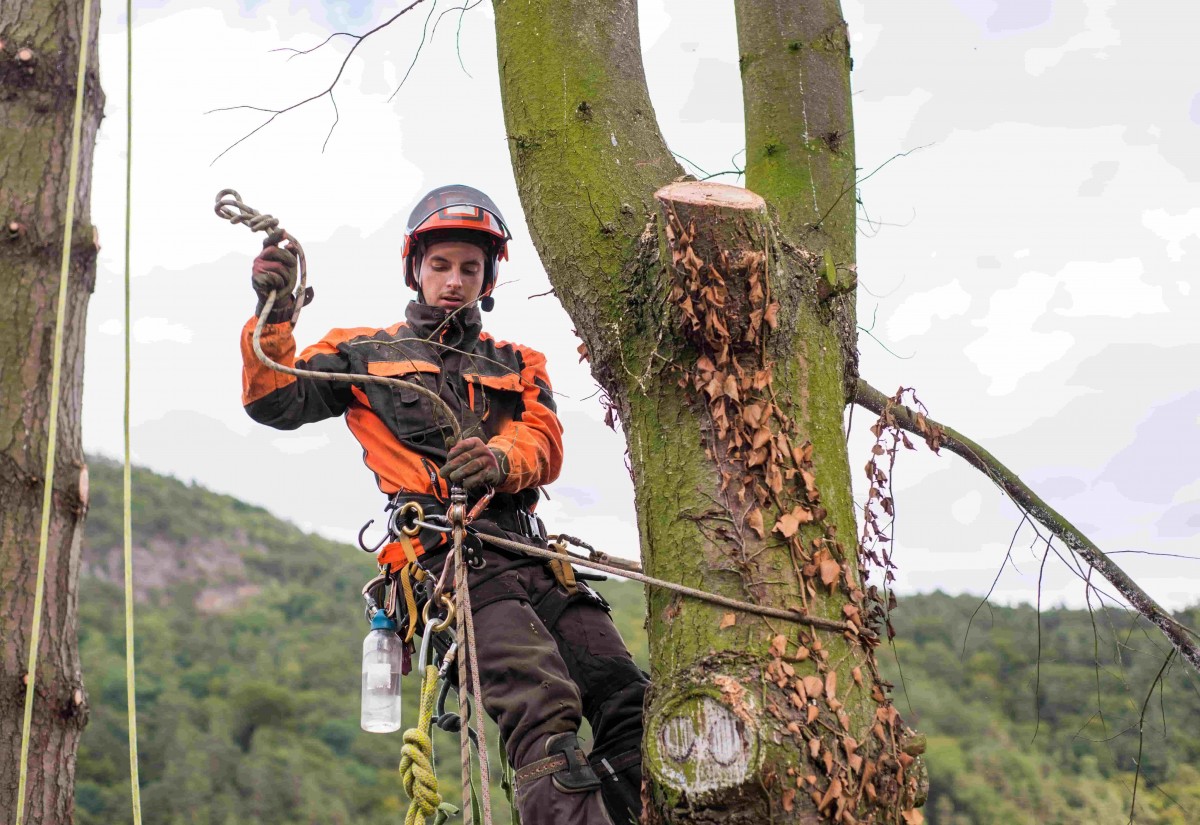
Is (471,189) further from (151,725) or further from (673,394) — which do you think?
(151,725)

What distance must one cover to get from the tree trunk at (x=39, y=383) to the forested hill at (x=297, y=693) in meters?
12.4

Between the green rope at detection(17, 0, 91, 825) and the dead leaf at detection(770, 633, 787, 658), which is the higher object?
the green rope at detection(17, 0, 91, 825)

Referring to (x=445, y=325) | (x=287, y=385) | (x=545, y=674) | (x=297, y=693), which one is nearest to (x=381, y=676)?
(x=545, y=674)

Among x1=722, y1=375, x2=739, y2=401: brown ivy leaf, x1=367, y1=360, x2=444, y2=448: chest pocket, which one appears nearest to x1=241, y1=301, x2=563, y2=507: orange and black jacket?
x1=367, y1=360, x2=444, y2=448: chest pocket

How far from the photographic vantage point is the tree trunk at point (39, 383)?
9.12 ft

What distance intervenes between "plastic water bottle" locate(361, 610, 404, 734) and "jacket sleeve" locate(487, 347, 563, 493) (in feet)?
1.57

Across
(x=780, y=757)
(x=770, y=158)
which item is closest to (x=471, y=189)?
(x=770, y=158)

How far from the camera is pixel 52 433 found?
2.86m

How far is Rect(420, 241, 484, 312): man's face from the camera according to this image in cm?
351

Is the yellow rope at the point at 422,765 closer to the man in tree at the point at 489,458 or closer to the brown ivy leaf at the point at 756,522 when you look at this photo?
the man in tree at the point at 489,458

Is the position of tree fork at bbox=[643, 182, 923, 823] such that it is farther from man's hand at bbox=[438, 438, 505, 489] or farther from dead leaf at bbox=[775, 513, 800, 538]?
man's hand at bbox=[438, 438, 505, 489]

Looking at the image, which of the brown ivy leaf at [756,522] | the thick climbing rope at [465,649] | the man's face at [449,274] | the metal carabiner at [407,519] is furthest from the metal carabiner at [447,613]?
the man's face at [449,274]

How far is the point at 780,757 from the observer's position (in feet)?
7.19

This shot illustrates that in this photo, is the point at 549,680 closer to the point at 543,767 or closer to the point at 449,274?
the point at 543,767
